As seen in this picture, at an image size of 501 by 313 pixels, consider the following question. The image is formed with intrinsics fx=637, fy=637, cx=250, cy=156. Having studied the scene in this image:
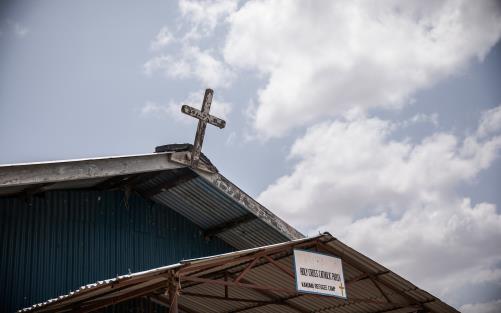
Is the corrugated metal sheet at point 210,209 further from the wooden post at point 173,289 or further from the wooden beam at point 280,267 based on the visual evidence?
the wooden post at point 173,289

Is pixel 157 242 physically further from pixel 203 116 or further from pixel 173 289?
pixel 173 289

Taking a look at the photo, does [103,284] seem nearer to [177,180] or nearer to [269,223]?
[177,180]

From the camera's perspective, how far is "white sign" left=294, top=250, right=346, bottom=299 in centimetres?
1155

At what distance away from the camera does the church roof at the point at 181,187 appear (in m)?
11.8

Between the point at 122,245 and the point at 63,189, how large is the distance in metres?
1.83

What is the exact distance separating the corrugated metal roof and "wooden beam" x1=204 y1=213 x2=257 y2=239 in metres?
1.79

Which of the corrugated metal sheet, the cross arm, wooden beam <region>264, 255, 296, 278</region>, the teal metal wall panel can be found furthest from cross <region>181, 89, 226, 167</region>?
wooden beam <region>264, 255, 296, 278</region>

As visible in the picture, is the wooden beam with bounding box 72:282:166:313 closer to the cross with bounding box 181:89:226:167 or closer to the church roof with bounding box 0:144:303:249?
the church roof with bounding box 0:144:303:249

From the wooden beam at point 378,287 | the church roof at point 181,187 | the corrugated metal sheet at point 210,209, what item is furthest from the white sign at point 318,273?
the corrugated metal sheet at point 210,209

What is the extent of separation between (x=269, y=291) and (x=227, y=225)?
2149 millimetres

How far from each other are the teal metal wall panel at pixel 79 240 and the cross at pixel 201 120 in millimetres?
2165

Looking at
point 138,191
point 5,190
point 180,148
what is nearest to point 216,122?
point 180,148

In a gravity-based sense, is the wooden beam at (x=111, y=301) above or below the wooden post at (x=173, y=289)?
above

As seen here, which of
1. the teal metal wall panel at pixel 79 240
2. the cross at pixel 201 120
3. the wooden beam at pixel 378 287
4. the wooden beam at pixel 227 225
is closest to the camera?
the teal metal wall panel at pixel 79 240
